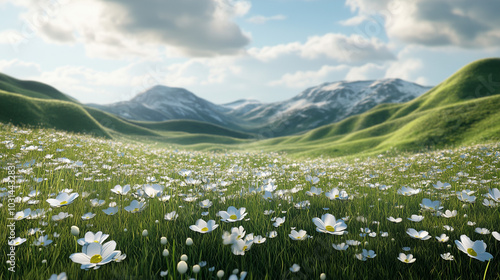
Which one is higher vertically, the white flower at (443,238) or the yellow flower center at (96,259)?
the yellow flower center at (96,259)

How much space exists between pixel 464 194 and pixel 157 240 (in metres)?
4.14

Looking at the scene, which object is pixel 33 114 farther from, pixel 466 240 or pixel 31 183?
pixel 466 240

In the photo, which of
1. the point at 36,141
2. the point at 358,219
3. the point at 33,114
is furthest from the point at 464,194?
the point at 33,114

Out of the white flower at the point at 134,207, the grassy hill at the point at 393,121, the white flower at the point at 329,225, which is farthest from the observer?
the grassy hill at the point at 393,121

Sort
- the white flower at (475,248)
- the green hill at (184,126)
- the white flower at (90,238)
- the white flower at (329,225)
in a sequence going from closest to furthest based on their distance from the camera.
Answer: the white flower at (475,248) → the white flower at (90,238) → the white flower at (329,225) → the green hill at (184,126)

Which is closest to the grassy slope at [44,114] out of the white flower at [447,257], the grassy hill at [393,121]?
the grassy hill at [393,121]

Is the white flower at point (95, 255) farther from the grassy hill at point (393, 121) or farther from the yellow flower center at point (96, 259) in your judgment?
the grassy hill at point (393, 121)

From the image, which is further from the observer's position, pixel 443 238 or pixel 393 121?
Answer: pixel 393 121

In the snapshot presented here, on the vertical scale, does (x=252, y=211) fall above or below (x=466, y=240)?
below

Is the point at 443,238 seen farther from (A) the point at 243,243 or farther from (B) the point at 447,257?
(A) the point at 243,243

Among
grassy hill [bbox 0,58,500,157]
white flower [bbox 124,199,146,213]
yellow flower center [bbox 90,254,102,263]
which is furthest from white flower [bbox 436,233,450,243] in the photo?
grassy hill [bbox 0,58,500,157]

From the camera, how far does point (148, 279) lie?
6.00 ft

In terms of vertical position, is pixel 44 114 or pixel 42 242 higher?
pixel 44 114

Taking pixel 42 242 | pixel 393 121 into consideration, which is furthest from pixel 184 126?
pixel 42 242
